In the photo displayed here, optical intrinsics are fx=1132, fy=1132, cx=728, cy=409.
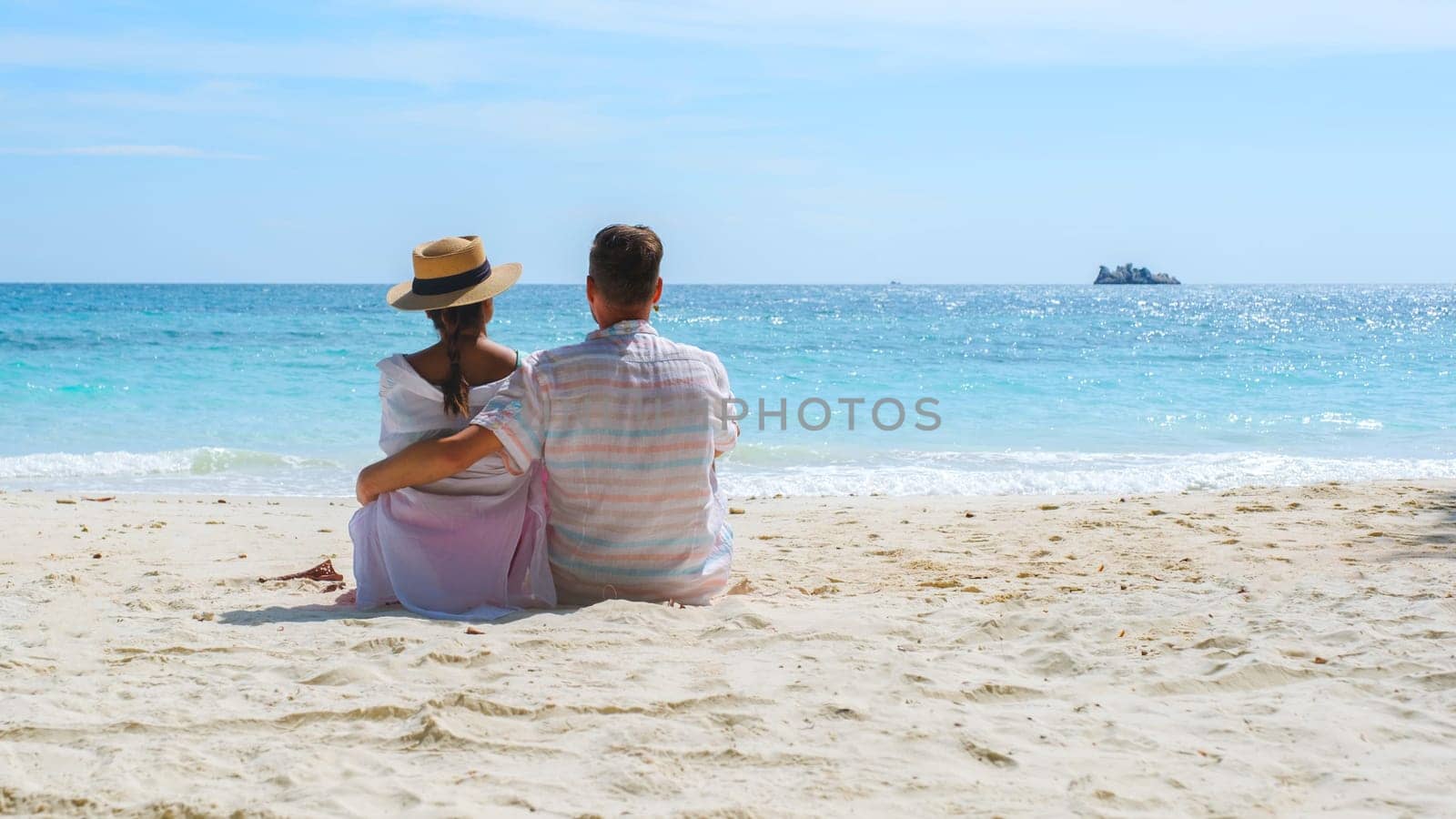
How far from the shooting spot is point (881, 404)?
50.7 feet

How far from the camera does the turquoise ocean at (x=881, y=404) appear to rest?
31.2ft

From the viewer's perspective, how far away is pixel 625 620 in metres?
3.57

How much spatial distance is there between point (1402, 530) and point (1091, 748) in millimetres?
3780

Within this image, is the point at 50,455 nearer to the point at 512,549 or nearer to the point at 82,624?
the point at 82,624

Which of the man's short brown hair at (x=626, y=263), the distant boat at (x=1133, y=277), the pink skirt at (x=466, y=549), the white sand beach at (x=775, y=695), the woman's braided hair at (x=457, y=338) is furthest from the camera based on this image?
the distant boat at (x=1133, y=277)

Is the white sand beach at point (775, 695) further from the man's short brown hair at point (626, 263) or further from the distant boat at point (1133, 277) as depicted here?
the distant boat at point (1133, 277)

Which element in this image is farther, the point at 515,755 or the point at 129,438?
the point at 129,438

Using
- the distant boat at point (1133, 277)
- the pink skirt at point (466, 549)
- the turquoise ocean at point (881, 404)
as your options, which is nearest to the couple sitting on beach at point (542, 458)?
the pink skirt at point (466, 549)

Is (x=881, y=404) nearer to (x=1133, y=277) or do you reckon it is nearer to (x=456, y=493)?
(x=456, y=493)

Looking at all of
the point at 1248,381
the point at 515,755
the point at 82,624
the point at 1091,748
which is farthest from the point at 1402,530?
the point at 1248,381

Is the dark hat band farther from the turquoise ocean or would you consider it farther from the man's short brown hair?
the turquoise ocean

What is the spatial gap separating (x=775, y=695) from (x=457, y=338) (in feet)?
5.32

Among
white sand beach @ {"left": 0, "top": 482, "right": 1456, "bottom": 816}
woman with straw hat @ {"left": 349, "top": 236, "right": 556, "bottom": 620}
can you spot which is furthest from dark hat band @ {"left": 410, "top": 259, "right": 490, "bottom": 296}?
white sand beach @ {"left": 0, "top": 482, "right": 1456, "bottom": 816}

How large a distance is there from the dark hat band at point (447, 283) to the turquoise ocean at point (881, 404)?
16.6ft
